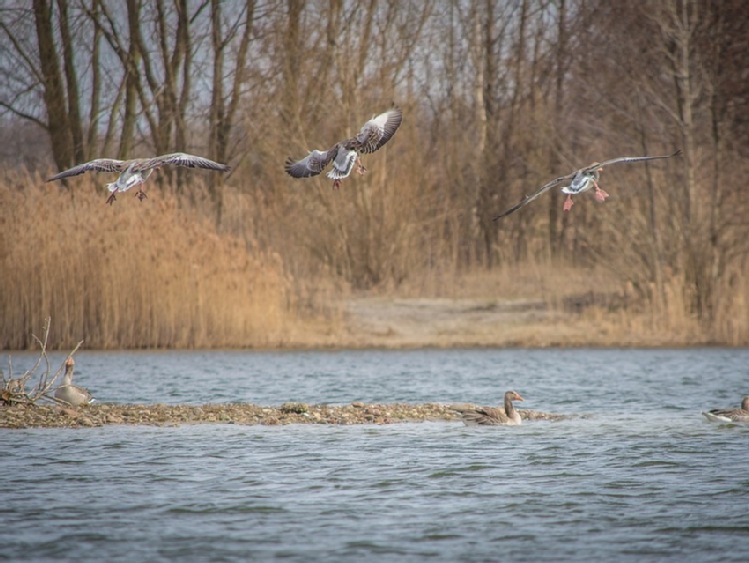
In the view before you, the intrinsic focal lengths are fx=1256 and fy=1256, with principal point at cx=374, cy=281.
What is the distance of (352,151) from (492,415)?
3575 mm

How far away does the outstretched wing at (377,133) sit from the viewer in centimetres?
1417

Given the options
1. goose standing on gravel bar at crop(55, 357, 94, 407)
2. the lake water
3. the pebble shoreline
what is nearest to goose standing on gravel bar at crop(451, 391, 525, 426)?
the lake water

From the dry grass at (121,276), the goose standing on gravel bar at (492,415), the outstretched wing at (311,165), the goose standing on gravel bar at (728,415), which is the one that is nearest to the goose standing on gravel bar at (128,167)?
the outstretched wing at (311,165)

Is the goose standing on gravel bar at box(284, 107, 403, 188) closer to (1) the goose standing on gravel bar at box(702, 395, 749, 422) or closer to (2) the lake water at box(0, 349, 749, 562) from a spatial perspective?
(2) the lake water at box(0, 349, 749, 562)

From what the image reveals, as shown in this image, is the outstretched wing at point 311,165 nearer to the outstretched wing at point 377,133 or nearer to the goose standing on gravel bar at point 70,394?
the outstretched wing at point 377,133

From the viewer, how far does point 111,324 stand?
955 inches

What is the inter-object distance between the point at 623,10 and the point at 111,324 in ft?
42.9

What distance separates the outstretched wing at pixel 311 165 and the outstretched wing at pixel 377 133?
547 millimetres

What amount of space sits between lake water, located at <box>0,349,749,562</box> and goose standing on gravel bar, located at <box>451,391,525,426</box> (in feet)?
0.41

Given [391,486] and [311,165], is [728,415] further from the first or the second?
[311,165]

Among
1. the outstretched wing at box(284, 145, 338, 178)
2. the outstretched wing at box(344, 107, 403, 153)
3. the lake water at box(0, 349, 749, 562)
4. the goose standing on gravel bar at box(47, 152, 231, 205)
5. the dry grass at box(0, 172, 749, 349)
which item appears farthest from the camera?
the dry grass at box(0, 172, 749, 349)

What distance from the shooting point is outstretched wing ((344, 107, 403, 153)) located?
14169 mm

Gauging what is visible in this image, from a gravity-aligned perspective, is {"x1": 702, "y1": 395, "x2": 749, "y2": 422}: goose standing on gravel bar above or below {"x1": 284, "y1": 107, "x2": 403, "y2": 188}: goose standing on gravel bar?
below

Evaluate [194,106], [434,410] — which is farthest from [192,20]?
[434,410]
